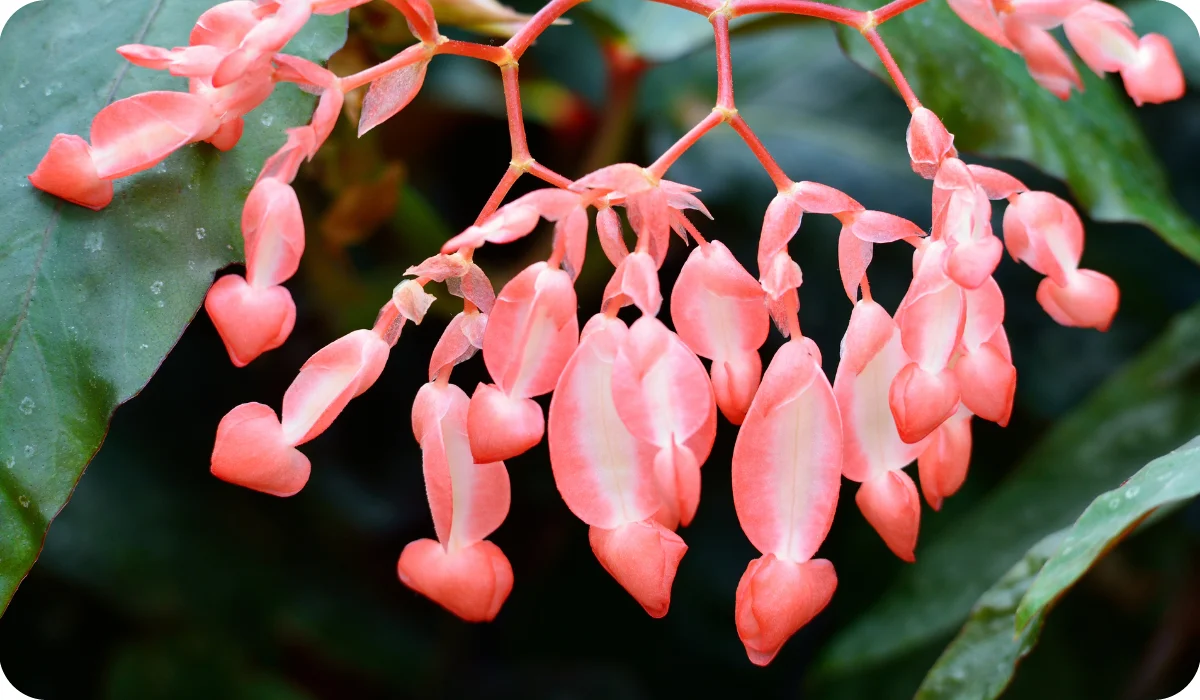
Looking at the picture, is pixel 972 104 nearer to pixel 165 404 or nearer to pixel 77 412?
pixel 77 412

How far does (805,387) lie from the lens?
0.38m

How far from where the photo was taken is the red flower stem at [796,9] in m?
0.43

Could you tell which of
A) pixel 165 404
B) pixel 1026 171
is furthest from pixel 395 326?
pixel 1026 171

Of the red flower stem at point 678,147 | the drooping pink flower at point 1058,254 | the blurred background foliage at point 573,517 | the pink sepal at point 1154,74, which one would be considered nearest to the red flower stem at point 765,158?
the red flower stem at point 678,147

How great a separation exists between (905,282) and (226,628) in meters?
0.68

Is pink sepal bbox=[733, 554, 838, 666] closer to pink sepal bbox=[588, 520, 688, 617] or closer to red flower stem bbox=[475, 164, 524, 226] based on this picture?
pink sepal bbox=[588, 520, 688, 617]

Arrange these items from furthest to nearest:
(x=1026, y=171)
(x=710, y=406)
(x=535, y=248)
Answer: (x=1026, y=171) < (x=535, y=248) < (x=710, y=406)

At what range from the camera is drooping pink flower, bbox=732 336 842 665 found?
0.38 metres

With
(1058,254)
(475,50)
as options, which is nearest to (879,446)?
(1058,254)

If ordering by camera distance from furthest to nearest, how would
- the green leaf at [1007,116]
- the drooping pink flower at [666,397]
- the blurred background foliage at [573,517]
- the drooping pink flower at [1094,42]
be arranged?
1. the blurred background foliage at [573,517]
2. the green leaf at [1007,116]
3. the drooping pink flower at [1094,42]
4. the drooping pink flower at [666,397]

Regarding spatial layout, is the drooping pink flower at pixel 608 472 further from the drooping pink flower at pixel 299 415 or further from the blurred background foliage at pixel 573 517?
the blurred background foliage at pixel 573 517

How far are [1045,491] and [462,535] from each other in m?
0.50

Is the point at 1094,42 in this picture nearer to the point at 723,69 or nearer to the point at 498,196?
the point at 723,69

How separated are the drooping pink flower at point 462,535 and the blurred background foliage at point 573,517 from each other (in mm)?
339
